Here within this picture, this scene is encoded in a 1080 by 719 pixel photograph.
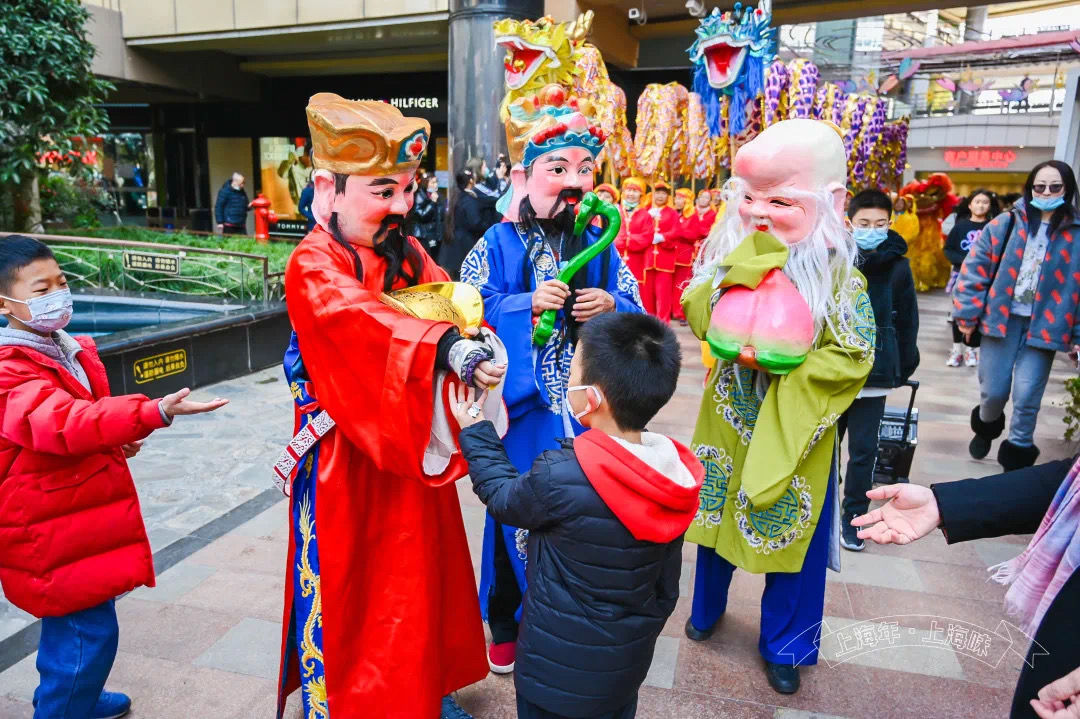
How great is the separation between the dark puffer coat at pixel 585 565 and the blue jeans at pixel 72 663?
1.17 m

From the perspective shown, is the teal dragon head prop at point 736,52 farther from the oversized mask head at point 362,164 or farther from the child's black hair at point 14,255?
the child's black hair at point 14,255

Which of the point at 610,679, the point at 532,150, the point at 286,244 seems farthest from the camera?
the point at 286,244

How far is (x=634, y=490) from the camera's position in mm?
1513

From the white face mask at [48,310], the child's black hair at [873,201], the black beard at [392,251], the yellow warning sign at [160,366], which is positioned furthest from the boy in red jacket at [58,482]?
the yellow warning sign at [160,366]

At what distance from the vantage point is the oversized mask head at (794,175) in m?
2.33

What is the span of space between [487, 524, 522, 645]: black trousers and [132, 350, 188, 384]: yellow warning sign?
386 centimetres

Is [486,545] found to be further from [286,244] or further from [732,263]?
[286,244]

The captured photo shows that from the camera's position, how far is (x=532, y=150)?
2445 millimetres

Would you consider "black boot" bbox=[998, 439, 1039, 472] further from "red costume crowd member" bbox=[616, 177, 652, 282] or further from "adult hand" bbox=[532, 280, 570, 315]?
"red costume crowd member" bbox=[616, 177, 652, 282]

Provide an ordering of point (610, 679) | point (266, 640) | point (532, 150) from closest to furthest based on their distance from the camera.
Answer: point (610, 679), point (532, 150), point (266, 640)

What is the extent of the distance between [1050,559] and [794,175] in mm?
1307

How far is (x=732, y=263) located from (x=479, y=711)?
157 cm

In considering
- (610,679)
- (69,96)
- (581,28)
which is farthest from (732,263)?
(69,96)

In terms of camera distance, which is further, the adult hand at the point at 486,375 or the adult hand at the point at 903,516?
the adult hand at the point at 486,375
